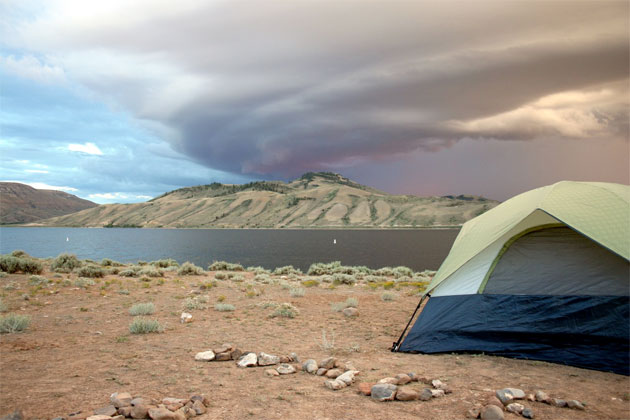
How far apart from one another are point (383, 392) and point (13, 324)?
29.8 feet

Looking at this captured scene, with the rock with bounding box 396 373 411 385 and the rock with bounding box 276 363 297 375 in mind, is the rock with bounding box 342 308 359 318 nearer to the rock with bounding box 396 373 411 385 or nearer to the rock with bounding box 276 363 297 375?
the rock with bounding box 276 363 297 375

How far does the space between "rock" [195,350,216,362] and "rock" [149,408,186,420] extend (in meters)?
2.53

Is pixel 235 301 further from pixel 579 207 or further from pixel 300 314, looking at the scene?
pixel 579 207

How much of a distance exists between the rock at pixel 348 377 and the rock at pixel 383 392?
51 cm

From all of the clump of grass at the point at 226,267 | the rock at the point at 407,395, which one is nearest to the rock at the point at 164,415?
the rock at the point at 407,395

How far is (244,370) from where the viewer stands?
6.65 m

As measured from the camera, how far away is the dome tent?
6.35m

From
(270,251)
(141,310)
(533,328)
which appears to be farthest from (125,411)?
(270,251)

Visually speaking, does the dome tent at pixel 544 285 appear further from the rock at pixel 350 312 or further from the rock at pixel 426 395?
the rock at pixel 350 312

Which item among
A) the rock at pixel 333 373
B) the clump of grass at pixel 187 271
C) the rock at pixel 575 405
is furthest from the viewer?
the clump of grass at pixel 187 271

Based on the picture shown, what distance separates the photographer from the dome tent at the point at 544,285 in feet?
20.8

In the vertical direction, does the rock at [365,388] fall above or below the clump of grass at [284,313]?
above

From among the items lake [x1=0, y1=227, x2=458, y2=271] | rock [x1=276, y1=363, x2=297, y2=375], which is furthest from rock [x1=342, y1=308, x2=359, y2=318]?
lake [x1=0, y1=227, x2=458, y2=271]

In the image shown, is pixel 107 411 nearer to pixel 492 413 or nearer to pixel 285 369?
pixel 285 369
